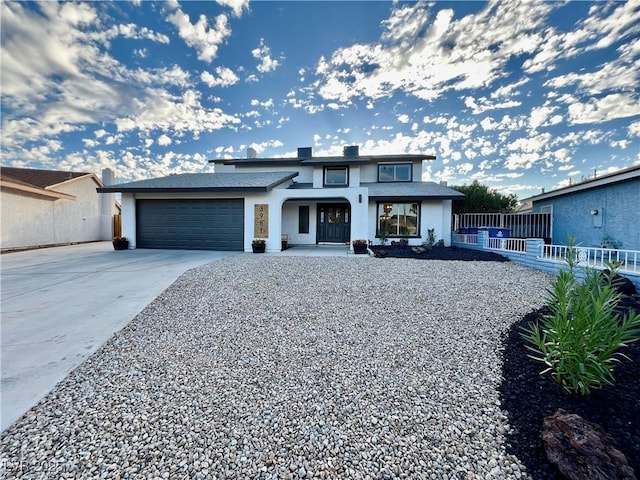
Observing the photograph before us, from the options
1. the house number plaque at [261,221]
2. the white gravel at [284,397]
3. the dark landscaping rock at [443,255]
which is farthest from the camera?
the house number plaque at [261,221]

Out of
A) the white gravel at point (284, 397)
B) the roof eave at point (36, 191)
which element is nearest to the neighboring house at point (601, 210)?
the white gravel at point (284, 397)

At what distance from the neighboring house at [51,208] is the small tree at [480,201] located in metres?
25.1

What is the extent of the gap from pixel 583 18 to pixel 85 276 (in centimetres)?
1644

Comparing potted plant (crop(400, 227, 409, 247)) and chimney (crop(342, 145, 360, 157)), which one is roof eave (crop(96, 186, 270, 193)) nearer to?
potted plant (crop(400, 227, 409, 247))

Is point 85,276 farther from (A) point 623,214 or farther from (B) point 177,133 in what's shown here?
(A) point 623,214

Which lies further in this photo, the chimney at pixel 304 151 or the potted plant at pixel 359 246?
the chimney at pixel 304 151

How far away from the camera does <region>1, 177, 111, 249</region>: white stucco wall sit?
12219 mm

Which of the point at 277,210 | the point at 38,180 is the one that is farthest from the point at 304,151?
the point at 38,180

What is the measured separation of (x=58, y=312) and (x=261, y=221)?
25.3 feet

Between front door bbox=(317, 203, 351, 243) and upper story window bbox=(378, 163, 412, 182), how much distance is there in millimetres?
3323

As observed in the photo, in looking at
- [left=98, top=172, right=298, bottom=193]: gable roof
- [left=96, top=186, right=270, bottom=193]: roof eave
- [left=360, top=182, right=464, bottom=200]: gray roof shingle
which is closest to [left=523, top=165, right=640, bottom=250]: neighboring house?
[left=360, top=182, right=464, bottom=200]: gray roof shingle

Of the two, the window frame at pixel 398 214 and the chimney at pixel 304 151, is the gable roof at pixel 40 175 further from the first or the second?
the window frame at pixel 398 214

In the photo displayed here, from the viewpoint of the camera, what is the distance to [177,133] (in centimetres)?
1438

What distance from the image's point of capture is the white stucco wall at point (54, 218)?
12219 millimetres
